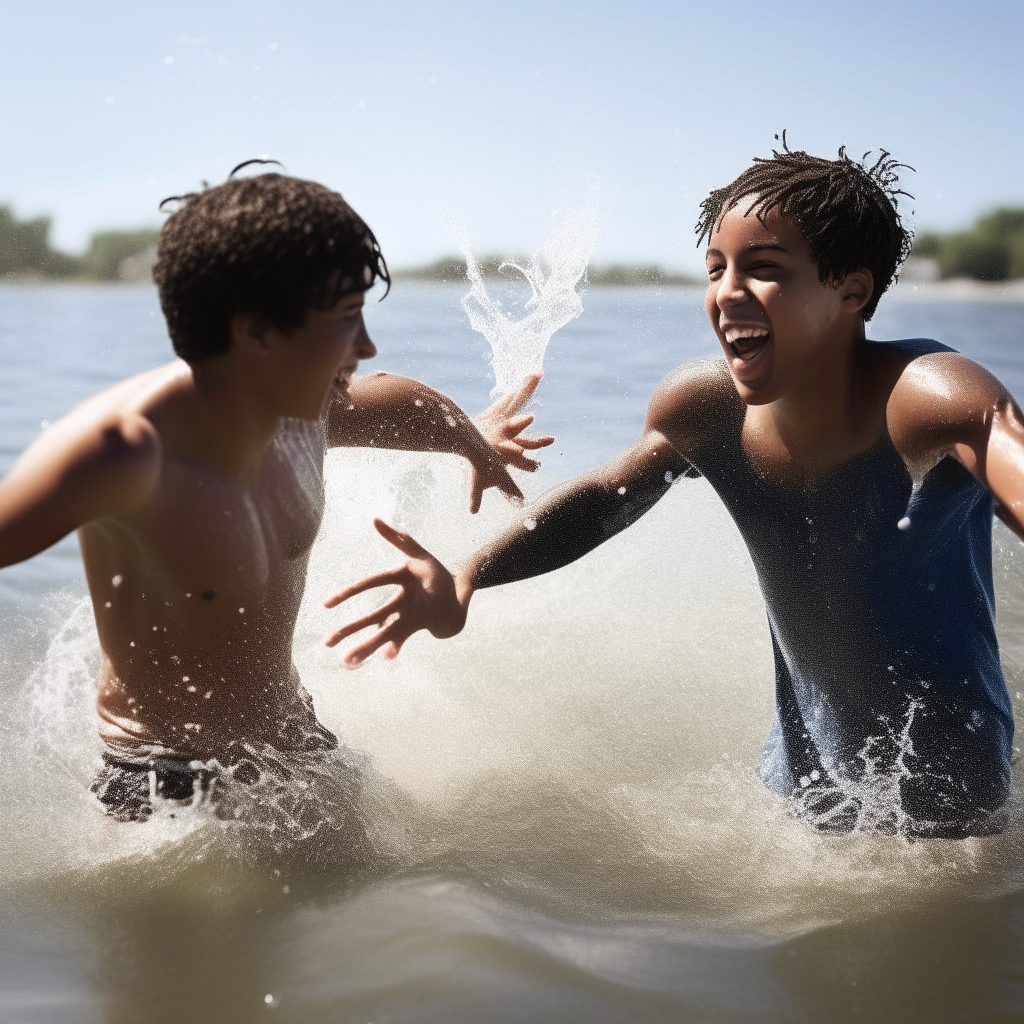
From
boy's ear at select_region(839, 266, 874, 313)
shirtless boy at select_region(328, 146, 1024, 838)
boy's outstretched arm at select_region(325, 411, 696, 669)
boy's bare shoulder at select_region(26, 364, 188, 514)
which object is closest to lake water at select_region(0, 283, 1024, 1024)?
shirtless boy at select_region(328, 146, 1024, 838)

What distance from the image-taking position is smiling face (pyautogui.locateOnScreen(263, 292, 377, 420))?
2.25 meters

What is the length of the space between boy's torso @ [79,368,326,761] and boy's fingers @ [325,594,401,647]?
0.16 m

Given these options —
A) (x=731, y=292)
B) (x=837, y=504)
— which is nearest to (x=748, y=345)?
(x=731, y=292)

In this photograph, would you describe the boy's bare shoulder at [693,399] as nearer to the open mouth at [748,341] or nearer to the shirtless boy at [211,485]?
the open mouth at [748,341]

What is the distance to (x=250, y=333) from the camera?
2230 mm

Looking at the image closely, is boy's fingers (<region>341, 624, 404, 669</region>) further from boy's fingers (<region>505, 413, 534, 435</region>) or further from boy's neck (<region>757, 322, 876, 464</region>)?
boy's neck (<region>757, 322, 876, 464</region>)

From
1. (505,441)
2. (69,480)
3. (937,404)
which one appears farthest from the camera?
(505,441)

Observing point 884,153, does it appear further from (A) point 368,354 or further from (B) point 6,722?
(B) point 6,722

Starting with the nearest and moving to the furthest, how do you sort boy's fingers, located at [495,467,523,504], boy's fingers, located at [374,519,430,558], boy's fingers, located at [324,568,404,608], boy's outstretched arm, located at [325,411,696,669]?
1. boy's fingers, located at [324,568,404,608]
2. boy's fingers, located at [374,519,430,558]
3. boy's outstretched arm, located at [325,411,696,669]
4. boy's fingers, located at [495,467,523,504]

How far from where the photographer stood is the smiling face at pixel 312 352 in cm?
225

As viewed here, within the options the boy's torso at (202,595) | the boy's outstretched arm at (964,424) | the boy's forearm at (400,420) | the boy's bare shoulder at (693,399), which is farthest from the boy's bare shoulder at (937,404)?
the boy's torso at (202,595)

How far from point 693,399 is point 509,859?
115cm

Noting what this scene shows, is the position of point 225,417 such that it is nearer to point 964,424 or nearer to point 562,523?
point 562,523

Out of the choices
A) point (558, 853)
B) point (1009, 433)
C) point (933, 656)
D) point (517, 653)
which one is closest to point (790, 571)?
point (933, 656)
